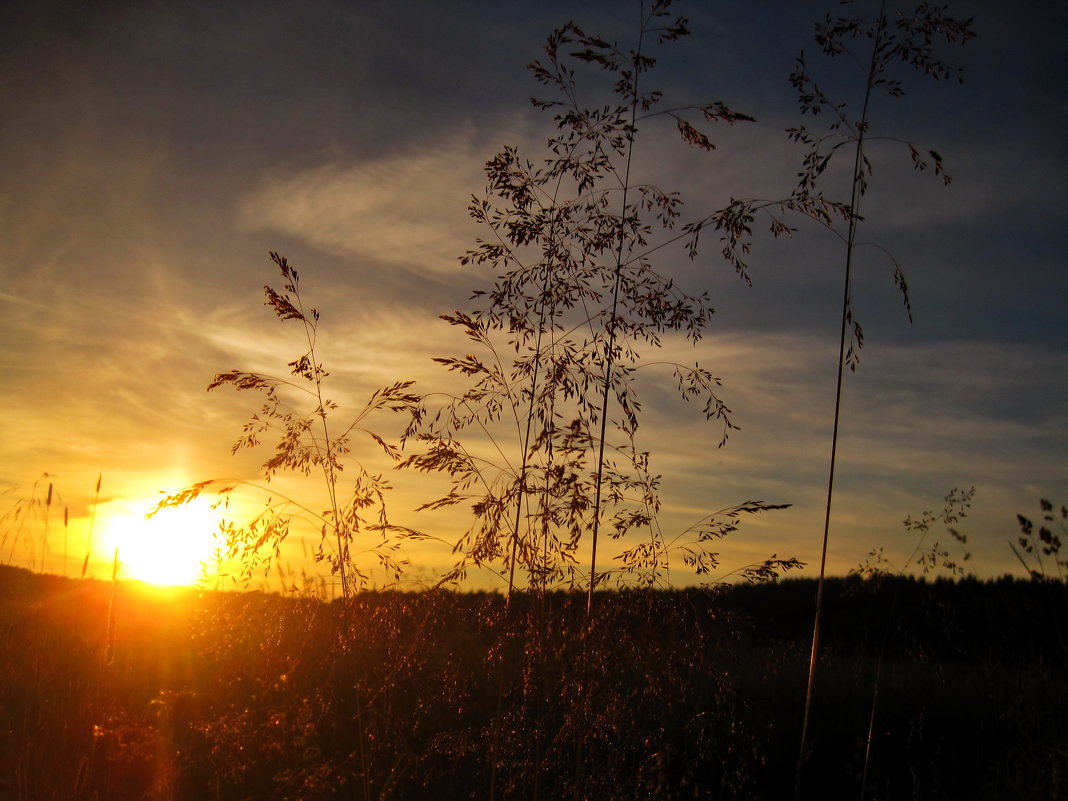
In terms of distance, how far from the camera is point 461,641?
5594 millimetres

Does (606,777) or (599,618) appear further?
(599,618)

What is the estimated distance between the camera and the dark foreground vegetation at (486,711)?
3.63m

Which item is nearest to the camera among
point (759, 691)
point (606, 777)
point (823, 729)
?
point (606, 777)

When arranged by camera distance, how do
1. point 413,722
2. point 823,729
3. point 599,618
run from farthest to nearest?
1. point 823,729
2. point 413,722
3. point 599,618

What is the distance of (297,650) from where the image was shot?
5.18 meters

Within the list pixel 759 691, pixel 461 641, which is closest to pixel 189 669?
pixel 461 641

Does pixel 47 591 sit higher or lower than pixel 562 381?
lower

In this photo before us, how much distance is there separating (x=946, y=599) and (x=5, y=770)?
31.1 feet

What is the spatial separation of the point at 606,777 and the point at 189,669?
3.33m

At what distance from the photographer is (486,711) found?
4512 mm

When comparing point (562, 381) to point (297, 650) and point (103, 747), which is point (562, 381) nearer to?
point (297, 650)

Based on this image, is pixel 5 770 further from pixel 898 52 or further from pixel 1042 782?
pixel 898 52

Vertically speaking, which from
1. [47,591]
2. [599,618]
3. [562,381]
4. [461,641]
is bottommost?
[47,591]

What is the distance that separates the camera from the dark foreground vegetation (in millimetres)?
3627
